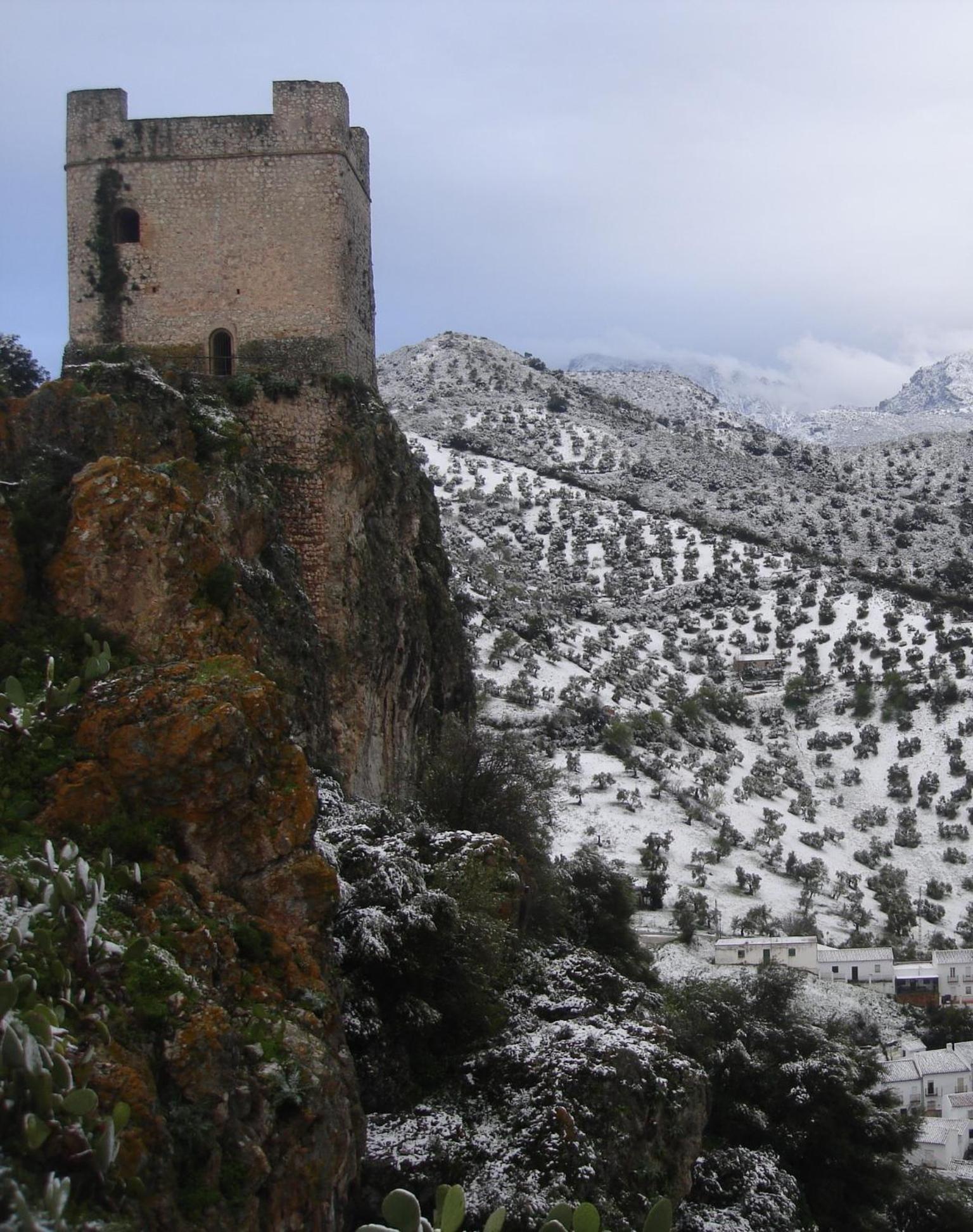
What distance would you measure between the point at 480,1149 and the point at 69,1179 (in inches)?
226

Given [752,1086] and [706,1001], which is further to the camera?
[706,1001]

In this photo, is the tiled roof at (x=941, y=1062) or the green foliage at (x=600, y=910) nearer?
the green foliage at (x=600, y=910)

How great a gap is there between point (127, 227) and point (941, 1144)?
24.1m

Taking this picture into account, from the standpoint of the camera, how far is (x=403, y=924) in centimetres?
1166

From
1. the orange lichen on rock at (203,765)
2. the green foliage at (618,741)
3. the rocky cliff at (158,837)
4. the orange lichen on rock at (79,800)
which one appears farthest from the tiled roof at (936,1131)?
the orange lichen on rock at (79,800)

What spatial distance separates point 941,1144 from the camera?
27.2m

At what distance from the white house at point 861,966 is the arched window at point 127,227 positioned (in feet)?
85.3

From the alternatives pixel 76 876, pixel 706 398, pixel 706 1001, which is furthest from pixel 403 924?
pixel 706 398

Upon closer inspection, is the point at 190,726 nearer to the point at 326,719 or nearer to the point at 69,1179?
the point at 69,1179

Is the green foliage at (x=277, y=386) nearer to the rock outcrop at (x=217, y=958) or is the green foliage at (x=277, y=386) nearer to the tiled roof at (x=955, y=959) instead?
the rock outcrop at (x=217, y=958)

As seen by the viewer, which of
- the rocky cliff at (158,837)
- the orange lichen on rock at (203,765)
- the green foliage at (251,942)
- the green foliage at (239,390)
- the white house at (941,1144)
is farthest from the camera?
the white house at (941,1144)

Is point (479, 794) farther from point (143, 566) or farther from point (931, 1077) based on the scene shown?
point (931, 1077)

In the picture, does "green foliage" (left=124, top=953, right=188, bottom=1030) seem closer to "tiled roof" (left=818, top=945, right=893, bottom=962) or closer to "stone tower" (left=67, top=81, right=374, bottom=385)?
"stone tower" (left=67, top=81, right=374, bottom=385)

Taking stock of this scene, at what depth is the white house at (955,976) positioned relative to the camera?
1395 inches
